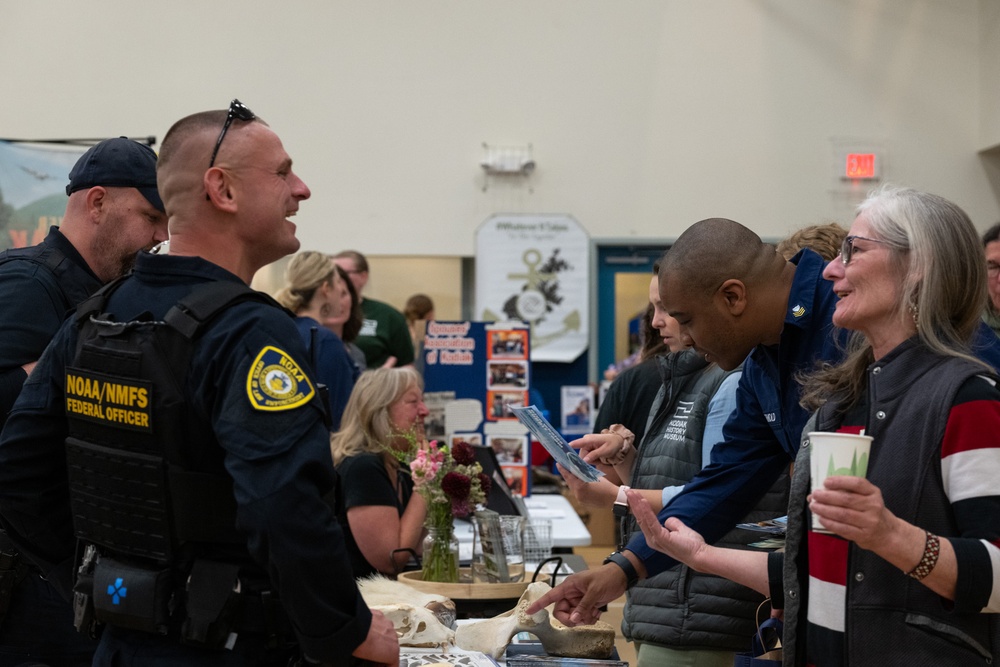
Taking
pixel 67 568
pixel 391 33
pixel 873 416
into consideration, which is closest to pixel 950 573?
pixel 873 416

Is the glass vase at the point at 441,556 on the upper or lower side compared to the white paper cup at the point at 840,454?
lower

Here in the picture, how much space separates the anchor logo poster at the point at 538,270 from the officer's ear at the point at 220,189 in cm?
745

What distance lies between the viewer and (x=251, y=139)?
6.19 ft

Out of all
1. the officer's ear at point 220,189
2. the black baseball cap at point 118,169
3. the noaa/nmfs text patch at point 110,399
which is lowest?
the noaa/nmfs text patch at point 110,399

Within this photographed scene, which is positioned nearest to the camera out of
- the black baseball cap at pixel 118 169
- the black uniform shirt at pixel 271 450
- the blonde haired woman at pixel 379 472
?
the black uniform shirt at pixel 271 450

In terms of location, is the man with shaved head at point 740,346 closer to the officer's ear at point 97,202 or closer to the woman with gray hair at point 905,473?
the woman with gray hair at point 905,473

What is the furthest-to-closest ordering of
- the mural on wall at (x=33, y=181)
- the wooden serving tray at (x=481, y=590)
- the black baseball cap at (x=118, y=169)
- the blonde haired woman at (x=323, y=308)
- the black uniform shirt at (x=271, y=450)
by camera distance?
1. the mural on wall at (x=33, y=181)
2. the blonde haired woman at (x=323, y=308)
3. the wooden serving tray at (x=481, y=590)
4. the black baseball cap at (x=118, y=169)
5. the black uniform shirt at (x=271, y=450)

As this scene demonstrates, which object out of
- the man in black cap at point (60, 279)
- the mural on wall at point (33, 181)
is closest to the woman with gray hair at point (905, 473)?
the man in black cap at point (60, 279)

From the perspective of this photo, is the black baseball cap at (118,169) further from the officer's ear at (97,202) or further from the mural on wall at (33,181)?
the mural on wall at (33,181)

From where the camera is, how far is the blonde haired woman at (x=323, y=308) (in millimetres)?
4758

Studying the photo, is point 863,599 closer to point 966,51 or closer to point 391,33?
point 391,33

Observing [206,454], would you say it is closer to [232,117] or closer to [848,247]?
[232,117]

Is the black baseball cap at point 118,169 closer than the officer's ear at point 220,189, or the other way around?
the officer's ear at point 220,189

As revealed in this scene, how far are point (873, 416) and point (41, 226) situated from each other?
20.9 feet
